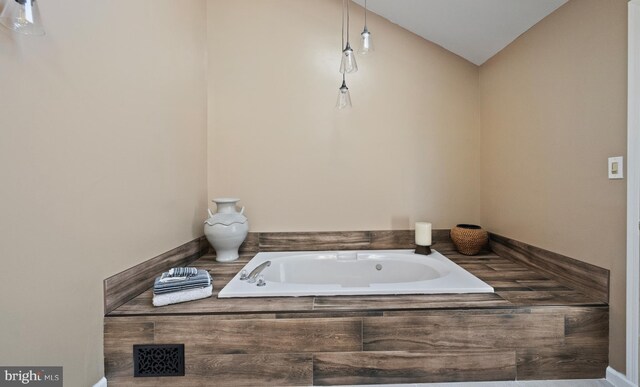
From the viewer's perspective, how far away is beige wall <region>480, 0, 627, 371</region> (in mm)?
1338

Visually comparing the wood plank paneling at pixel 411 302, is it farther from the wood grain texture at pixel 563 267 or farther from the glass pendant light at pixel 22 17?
the glass pendant light at pixel 22 17

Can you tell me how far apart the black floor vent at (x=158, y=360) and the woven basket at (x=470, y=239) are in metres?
2.04

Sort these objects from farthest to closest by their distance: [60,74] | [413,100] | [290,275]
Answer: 1. [413,100]
2. [290,275]
3. [60,74]

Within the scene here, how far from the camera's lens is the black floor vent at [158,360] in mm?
1303

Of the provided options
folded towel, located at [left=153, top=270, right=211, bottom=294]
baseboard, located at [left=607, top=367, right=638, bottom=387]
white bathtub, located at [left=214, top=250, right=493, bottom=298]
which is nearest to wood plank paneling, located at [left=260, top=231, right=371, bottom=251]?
white bathtub, located at [left=214, top=250, right=493, bottom=298]

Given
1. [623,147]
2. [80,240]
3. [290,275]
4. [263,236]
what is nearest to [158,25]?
[80,240]

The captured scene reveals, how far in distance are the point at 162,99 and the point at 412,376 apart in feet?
6.93

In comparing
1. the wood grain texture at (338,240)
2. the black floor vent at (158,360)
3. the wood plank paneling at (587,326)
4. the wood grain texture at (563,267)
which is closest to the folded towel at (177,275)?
the black floor vent at (158,360)

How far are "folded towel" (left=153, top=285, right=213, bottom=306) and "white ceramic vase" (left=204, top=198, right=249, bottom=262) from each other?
62 cm

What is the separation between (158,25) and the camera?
174 centimetres

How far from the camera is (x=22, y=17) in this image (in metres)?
0.85

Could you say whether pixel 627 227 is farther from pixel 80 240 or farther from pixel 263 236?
pixel 80 240

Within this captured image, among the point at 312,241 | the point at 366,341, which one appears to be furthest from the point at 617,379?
the point at 312,241

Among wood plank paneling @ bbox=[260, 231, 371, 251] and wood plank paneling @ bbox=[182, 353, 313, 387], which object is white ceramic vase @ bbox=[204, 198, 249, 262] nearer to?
wood plank paneling @ bbox=[260, 231, 371, 251]
